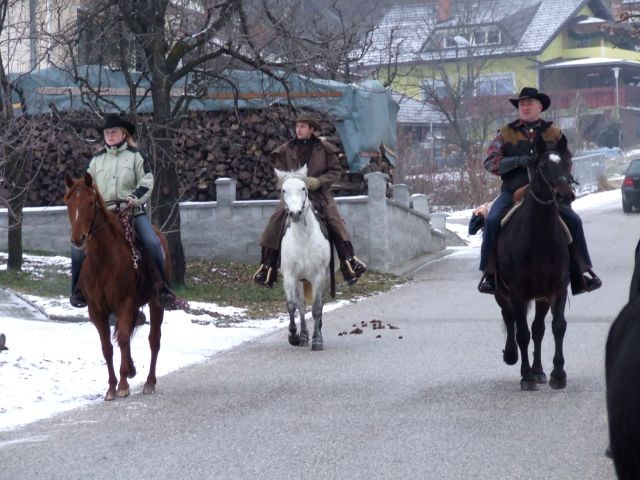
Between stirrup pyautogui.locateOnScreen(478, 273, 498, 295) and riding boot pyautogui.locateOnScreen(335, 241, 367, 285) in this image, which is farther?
riding boot pyautogui.locateOnScreen(335, 241, 367, 285)

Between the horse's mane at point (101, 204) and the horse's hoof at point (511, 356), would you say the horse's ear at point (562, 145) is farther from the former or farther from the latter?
the horse's mane at point (101, 204)

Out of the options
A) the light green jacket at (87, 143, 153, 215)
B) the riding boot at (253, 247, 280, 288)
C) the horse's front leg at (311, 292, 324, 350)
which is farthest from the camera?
the riding boot at (253, 247, 280, 288)

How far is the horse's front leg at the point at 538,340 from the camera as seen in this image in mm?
11062

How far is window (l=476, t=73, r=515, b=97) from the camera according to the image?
7094 centimetres

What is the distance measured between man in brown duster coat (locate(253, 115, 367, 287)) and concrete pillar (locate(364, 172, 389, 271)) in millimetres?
9167

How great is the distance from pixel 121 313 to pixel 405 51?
5201 cm

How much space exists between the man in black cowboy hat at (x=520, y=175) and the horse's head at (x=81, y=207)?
3365 millimetres

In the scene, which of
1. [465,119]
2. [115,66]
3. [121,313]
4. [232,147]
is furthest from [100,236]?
[465,119]

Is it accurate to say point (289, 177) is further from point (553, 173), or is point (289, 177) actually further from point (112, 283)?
point (553, 173)

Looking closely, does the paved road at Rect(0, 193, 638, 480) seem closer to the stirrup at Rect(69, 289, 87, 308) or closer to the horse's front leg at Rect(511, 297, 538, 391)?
the horse's front leg at Rect(511, 297, 538, 391)

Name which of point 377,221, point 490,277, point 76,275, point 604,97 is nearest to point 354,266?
point 490,277

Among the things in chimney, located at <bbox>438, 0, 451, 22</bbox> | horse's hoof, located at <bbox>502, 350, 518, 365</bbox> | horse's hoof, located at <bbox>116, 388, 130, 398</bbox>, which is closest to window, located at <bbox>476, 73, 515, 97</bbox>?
chimney, located at <bbox>438, 0, 451, 22</bbox>

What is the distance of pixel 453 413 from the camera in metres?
9.63

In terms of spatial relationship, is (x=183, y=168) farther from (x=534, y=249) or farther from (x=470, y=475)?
(x=470, y=475)
